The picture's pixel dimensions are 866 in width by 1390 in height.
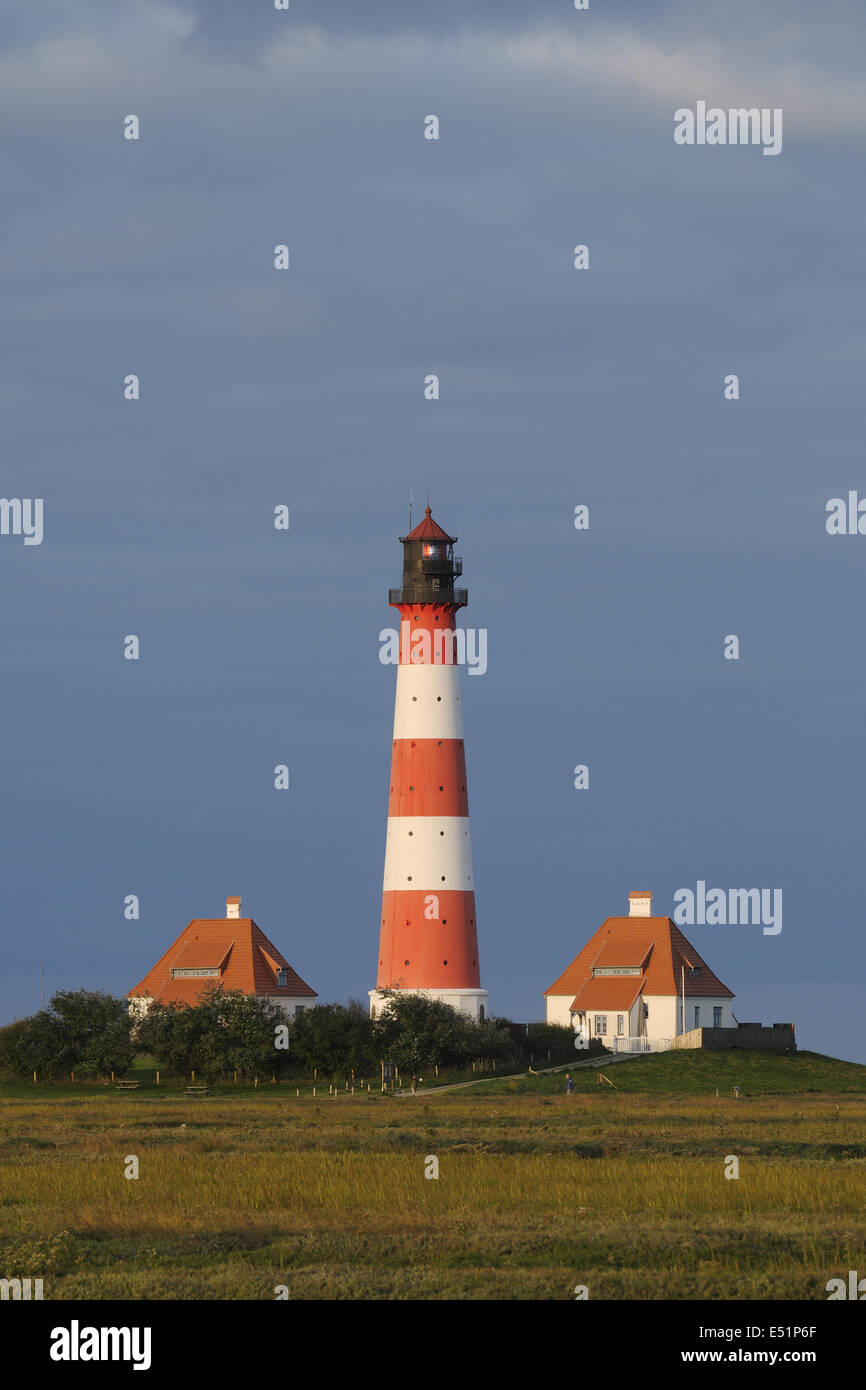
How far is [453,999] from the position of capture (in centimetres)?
8250

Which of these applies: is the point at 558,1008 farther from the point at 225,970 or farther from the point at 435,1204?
the point at 435,1204

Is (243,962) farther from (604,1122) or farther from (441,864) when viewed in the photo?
(604,1122)

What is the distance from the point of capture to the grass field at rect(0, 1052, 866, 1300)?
942 inches

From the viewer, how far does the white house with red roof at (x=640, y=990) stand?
90.4m

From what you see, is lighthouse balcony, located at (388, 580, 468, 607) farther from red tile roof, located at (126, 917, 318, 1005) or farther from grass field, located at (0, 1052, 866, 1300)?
grass field, located at (0, 1052, 866, 1300)

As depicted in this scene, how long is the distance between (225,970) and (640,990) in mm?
19748

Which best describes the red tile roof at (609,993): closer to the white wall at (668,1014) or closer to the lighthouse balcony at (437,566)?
the white wall at (668,1014)

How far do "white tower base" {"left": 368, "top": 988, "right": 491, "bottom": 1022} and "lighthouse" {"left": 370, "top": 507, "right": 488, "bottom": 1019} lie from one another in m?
0.04

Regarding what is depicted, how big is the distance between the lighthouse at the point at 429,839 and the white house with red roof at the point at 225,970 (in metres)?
8.99

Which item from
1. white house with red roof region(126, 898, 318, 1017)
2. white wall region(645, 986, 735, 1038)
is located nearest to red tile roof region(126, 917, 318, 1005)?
white house with red roof region(126, 898, 318, 1017)

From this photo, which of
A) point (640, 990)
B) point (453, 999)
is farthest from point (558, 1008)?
point (453, 999)

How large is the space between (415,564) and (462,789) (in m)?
10.1

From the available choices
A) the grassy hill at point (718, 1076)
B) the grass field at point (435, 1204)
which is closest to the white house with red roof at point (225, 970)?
the grassy hill at point (718, 1076)
